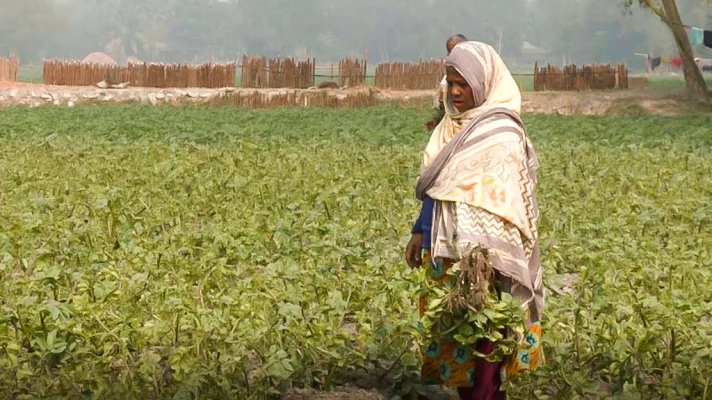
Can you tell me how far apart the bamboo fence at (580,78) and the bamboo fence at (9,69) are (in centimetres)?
1594

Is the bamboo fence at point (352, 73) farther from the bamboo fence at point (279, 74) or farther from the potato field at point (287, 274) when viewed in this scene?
the potato field at point (287, 274)

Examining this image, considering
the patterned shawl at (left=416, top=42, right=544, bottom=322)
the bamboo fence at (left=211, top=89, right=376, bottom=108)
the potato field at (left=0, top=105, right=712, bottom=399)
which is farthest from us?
the bamboo fence at (left=211, top=89, right=376, bottom=108)

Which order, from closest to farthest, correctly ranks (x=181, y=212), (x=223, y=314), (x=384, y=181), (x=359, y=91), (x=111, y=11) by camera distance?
(x=223, y=314) < (x=181, y=212) < (x=384, y=181) < (x=359, y=91) < (x=111, y=11)

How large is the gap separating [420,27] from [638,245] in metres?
127

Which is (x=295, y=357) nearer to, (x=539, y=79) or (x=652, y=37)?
(x=539, y=79)

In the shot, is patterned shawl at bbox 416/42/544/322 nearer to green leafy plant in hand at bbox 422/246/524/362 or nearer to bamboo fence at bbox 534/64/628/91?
green leafy plant in hand at bbox 422/246/524/362

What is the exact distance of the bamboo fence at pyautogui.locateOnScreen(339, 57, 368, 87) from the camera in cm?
4181

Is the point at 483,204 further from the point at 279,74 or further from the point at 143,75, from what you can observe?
the point at 279,74

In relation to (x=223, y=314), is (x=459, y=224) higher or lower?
higher

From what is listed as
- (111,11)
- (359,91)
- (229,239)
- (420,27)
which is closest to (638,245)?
(229,239)

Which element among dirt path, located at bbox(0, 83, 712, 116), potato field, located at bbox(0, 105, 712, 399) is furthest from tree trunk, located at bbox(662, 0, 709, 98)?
potato field, located at bbox(0, 105, 712, 399)

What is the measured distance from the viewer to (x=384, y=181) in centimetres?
1259

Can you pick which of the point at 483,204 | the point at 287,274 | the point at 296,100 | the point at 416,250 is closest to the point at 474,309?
the point at 483,204

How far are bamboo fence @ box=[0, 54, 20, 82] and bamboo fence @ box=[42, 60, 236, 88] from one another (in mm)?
2222
